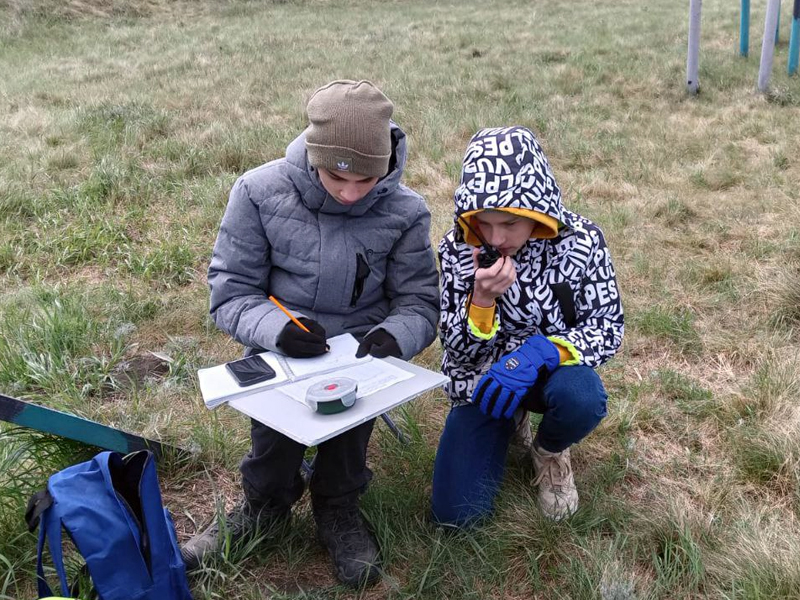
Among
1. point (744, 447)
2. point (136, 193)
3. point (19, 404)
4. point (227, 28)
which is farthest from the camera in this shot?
point (227, 28)

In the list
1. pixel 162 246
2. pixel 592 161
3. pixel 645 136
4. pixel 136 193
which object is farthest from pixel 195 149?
pixel 645 136

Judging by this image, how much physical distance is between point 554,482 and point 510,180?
1.02m

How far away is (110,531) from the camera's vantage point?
1747 millimetres

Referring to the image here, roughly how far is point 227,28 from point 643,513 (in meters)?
14.1

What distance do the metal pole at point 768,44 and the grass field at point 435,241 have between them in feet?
0.90

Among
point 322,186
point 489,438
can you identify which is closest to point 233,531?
point 489,438

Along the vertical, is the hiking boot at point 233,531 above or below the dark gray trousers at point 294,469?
below

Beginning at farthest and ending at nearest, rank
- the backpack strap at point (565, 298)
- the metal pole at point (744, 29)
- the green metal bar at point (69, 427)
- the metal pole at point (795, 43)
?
1. the metal pole at point (744, 29)
2. the metal pole at point (795, 43)
3. the backpack strap at point (565, 298)
4. the green metal bar at point (69, 427)

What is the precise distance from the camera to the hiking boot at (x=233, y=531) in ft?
7.02

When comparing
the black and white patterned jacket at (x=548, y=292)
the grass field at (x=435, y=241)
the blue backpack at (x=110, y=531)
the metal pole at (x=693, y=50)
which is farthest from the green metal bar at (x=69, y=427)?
the metal pole at (x=693, y=50)

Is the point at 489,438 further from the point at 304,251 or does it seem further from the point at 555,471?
the point at 304,251

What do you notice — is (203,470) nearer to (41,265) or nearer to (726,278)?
Result: (41,265)

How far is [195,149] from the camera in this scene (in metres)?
6.21

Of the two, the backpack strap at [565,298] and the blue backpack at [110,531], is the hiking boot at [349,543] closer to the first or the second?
the blue backpack at [110,531]
